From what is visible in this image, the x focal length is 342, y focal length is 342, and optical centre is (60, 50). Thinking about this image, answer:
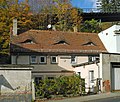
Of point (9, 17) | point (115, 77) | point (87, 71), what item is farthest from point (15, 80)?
point (9, 17)

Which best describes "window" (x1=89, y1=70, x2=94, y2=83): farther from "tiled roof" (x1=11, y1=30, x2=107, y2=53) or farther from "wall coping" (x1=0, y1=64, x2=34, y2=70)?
"wall coping" (x1=0, y1=64, x2=34, y2=70)

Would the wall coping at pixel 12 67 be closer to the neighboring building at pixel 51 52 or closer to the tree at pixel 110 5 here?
the neighboring building at pixel 51 52

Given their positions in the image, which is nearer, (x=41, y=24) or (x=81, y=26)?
(x=41, y=24)

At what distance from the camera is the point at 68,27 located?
63.3m

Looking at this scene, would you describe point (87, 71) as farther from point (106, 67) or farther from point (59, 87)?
point (59, 87)

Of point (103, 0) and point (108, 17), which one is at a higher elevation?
point (103, 0)

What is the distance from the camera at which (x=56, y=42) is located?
48594mm

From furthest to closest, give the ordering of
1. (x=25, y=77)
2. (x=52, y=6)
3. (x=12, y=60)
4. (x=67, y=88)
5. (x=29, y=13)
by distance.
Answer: (x=52, y=6) → (x=29, y=13) → (x=12, y=60) → (x=67, y=88) → (x=25, y=77)

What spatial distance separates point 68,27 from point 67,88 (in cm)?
3382

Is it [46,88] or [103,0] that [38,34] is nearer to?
[46,88]

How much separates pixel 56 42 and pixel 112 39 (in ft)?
25.9

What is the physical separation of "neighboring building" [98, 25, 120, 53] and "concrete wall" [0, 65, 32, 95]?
69.7ft

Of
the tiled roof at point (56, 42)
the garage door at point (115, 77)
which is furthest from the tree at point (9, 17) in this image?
the garage door at point (115, 77)

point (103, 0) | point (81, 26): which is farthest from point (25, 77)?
point (103, 0)
